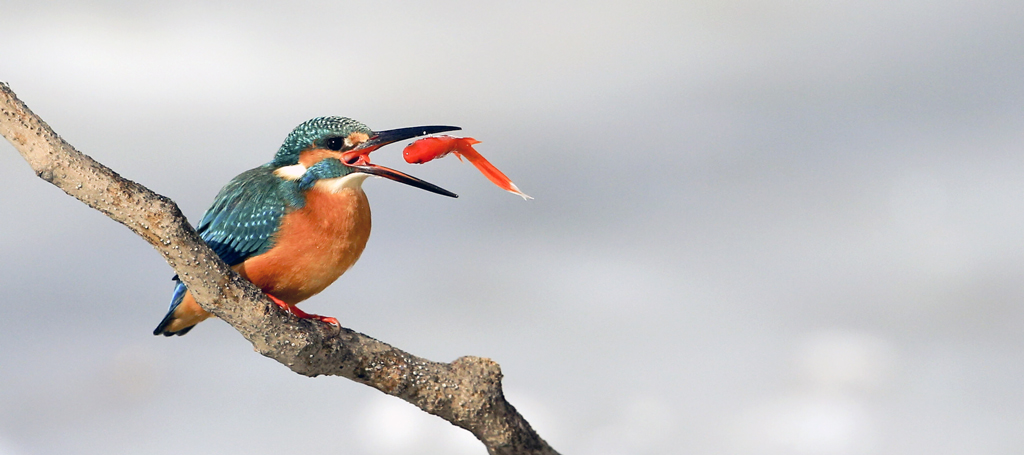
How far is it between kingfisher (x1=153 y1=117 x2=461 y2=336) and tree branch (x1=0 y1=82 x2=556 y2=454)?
0.15 m

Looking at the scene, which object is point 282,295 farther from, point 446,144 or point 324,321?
point 446,144

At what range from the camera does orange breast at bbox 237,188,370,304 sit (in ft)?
8.64

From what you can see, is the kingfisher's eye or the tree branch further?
the kingfisher's eye

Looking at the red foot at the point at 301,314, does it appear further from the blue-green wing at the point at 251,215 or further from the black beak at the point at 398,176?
the black beak at the point at 398,176

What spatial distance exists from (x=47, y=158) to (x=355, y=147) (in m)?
0.85

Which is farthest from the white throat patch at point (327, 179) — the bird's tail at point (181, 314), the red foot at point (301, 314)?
the bird's tail at point (181, 314)

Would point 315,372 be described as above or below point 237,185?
below

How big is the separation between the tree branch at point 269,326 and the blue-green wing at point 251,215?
0.32 meters

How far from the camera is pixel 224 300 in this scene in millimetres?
2318

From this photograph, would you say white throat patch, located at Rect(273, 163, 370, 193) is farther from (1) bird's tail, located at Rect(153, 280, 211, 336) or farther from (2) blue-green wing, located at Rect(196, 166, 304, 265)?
(1) bird's tail, located at Rect(153, 280, 211, 336)

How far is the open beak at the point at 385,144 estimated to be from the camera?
8.34 ft

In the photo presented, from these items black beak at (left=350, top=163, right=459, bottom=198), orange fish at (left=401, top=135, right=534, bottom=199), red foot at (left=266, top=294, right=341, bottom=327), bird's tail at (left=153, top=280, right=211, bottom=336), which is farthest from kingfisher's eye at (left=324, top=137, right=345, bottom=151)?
bird's tail at (left=153, top=280, right=211, bottom=336)

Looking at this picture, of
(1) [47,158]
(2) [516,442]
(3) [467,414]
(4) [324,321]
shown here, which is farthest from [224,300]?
(2) [516,442]

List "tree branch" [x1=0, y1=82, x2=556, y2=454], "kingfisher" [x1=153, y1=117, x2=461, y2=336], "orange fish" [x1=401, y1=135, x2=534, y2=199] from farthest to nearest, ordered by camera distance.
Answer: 1. "kingfisher" [x1=153, y1=117, x2=461, y2=336]
2. "orange fish" [x1=401, y1=135, x2=534, y2=199]
3. "tree branch" [x1=0, y1=82, x2=556, y2=454]
